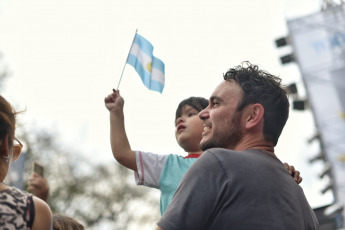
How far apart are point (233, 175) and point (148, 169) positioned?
1.40 metres

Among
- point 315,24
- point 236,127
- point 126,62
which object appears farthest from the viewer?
point 315,24

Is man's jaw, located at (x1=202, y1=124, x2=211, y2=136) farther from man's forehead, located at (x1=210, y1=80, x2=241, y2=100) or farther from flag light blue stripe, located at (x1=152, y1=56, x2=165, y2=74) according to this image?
flag light blue stripe, located at (x1=152, y1=56, x2=165, y2=74)

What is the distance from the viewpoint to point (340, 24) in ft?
54.4

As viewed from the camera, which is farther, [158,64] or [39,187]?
[158,64]

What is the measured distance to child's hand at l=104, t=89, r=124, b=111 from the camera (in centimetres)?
358

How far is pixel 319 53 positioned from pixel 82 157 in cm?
1567

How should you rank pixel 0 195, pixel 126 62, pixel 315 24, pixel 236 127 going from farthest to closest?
pixel 315 24
pixel 126 62
pixel 236 127
pixel 0 195

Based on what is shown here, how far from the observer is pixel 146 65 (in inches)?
177

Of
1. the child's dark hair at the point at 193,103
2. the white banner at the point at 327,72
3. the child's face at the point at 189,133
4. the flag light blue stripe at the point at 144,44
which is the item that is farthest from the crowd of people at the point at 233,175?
the white banner at the point at 327,72

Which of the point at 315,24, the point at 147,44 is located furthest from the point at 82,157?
the point at 147,44

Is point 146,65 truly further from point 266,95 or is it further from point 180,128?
point 266,95

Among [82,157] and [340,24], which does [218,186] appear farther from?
[82,157]

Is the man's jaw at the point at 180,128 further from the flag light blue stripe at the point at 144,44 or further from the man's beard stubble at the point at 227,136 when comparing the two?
the man's beard stubble at the point at 227,136

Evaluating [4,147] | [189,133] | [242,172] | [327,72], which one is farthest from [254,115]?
[327,72]
